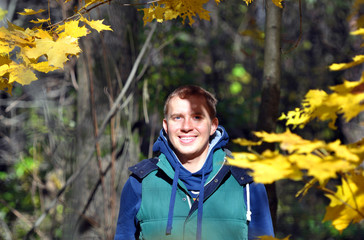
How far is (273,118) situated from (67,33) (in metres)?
1.32

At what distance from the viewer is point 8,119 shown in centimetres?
696

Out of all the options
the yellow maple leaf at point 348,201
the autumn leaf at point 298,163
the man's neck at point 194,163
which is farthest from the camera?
the man's neck at point 194,163

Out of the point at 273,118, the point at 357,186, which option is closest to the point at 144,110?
the point at 273,118

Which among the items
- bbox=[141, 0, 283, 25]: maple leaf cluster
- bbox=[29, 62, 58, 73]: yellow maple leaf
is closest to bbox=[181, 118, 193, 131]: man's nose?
bbox=[141, 0, 283, 25]: maple leaf cluster

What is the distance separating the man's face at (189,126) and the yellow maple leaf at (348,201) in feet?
2.29

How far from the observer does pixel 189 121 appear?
5.78 feet

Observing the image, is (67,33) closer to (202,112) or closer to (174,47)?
(202,112)

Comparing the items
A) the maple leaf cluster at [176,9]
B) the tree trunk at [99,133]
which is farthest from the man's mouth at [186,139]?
the tree trunk at [99,133]

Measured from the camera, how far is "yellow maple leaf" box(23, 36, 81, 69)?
5.19ft

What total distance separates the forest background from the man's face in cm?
77

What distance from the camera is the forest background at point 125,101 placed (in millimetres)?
3637

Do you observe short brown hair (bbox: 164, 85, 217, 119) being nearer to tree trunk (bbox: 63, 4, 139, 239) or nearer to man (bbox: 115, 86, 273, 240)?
man (bbox: 115, 86, 273, 240)

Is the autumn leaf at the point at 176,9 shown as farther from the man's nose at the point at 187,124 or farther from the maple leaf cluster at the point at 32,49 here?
the man's nose at the point at 187,124

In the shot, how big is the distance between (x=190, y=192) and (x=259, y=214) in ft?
0.96
